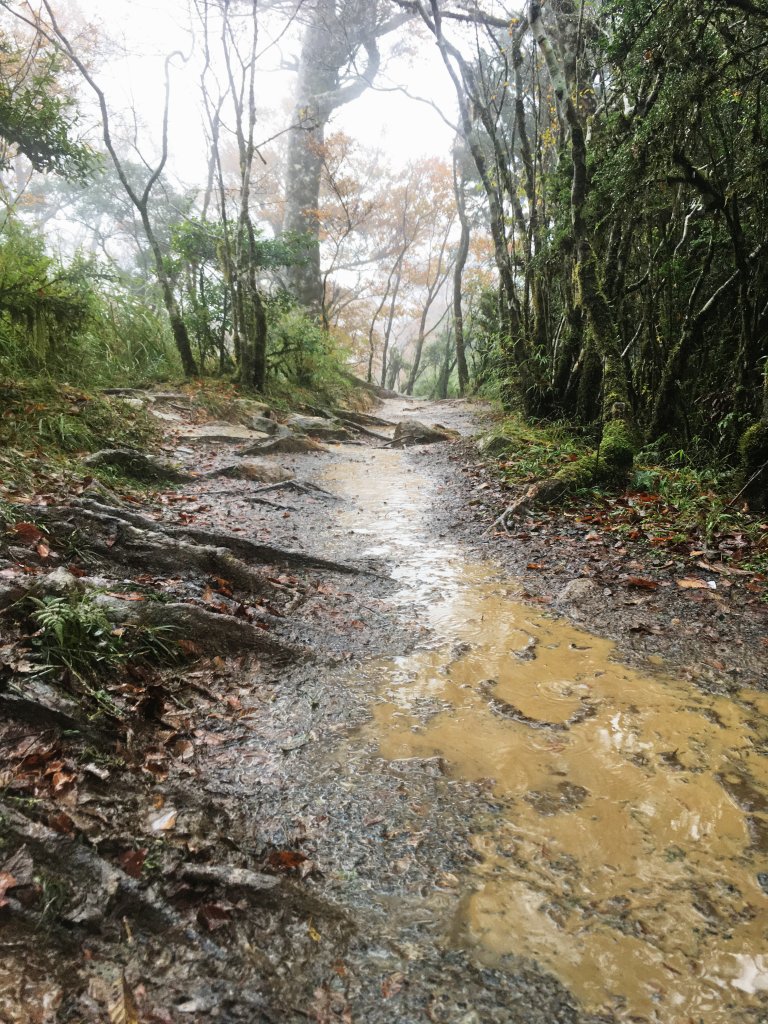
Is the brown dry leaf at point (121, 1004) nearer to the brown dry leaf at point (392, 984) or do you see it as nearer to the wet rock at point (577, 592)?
the brown dry leaf at point (392, 984)

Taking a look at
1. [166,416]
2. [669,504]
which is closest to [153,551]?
[669,504]

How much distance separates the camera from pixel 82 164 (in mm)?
5711

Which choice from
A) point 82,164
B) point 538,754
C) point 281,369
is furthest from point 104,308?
point 538,754

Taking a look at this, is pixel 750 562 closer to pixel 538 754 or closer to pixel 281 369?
pixel 538 754

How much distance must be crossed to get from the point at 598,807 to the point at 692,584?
2260mm

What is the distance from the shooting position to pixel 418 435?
9688 millimetres

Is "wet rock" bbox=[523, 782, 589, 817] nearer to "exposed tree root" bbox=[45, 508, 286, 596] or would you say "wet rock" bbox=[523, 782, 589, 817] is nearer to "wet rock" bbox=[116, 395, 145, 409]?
"exposed tree root" bbox=[45, 508, 286, 596]

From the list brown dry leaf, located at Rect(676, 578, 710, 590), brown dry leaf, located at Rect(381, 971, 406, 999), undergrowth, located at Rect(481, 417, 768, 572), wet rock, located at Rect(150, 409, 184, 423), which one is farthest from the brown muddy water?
wet rock, located at Rect(150, 409, 184, 423)

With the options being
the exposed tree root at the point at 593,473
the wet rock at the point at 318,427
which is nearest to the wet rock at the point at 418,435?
the wet rock at the point at 318,427

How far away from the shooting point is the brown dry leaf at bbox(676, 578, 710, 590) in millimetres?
3611

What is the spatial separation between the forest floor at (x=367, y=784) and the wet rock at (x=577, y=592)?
2 centimetres

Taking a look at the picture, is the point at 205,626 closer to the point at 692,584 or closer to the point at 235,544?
the point at 235,544

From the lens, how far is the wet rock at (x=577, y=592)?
3650 mm

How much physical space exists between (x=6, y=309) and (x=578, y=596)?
18.3 ft
